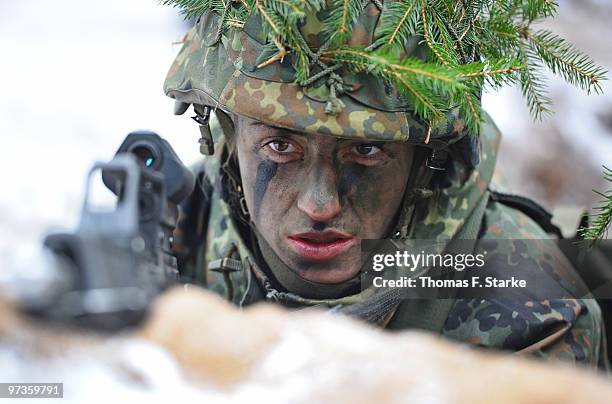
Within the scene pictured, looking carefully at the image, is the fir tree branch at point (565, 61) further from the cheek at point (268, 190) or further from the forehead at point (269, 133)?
the cheek at point (268, 190)

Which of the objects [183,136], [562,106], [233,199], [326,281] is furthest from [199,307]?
[562,106]

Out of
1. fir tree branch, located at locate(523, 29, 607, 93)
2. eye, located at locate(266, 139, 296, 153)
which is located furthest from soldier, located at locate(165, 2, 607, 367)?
fir tree branch, located at locate(523, 29, 607, 93)

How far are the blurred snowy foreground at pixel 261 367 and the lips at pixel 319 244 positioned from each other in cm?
111

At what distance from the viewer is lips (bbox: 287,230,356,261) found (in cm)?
261

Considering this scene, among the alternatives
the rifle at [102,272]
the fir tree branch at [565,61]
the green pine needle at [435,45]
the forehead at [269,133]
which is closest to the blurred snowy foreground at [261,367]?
the rifle at [102,272]

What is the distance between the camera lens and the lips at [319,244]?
2611 millimetres

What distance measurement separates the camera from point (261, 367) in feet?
4.68

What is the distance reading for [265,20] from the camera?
2307mm

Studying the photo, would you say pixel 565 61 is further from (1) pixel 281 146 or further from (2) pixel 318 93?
(1) pixel 281 146

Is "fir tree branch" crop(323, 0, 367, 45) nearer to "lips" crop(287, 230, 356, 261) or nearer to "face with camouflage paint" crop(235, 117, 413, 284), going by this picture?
"face with camouflage paint" crop(235, 117, 413, 284)

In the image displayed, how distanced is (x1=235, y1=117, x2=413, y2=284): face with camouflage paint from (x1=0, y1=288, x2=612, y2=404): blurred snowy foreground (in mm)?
1038

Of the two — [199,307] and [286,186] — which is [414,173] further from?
[199,307]

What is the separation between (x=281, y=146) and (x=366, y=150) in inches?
9.6

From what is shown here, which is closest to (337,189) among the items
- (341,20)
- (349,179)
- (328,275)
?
(349,179)
